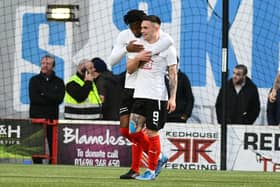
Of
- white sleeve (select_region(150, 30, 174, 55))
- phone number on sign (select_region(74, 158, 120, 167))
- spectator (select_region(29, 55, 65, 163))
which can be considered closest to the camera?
white sleeve (select_region(150, 30, 174, 55))

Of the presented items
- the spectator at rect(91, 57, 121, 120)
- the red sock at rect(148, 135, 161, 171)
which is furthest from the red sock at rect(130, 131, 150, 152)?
the spectator at rect(91, 57, 121, 120)

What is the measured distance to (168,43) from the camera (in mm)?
14453

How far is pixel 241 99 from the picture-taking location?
20828 mm

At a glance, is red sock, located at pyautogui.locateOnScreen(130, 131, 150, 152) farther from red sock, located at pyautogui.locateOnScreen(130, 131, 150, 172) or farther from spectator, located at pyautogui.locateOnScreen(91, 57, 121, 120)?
spectator, located at pyautogui.locateOnScreen(91, 57, 121, 120)

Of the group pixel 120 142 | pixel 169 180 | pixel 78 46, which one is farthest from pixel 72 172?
pixel 78 46

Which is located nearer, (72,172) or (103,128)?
(72,172)

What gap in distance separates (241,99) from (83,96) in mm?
2780

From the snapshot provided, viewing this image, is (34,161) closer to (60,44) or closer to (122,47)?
(60,44)

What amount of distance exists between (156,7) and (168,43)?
8.19m

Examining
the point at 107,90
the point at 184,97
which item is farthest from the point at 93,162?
the point at 184,97

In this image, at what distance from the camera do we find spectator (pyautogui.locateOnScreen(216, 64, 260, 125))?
20.7 metres

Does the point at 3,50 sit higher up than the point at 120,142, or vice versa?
the point at 3,50

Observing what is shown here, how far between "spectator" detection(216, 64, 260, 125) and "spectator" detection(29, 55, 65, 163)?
283 cm

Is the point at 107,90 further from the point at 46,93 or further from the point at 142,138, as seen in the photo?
the point at 142,138
